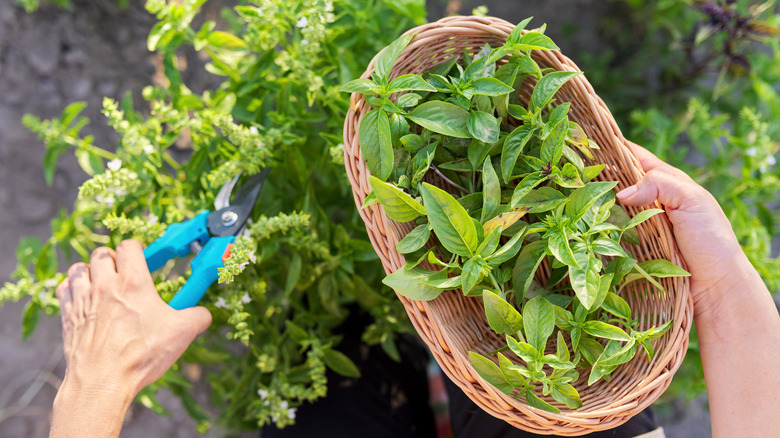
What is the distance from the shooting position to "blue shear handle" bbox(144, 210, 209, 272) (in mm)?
749

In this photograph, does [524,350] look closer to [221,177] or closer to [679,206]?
[679,206]

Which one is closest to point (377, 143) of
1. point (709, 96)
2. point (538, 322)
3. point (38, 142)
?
point (538, 322)

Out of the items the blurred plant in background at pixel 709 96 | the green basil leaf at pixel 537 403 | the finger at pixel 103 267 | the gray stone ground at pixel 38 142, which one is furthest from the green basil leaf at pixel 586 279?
the gray stone ground at pixel 38 142

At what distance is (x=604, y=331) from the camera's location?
64 cm

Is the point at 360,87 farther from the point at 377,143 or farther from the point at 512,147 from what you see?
the point at 512,147

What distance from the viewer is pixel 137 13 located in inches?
57.1

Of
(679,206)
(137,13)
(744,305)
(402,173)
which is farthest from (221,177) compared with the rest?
(137,13)

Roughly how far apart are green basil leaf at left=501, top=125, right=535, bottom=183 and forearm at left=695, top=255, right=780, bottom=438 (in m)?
0.34

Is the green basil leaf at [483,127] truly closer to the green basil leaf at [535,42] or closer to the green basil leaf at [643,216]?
the green basil leaf at [535,42]

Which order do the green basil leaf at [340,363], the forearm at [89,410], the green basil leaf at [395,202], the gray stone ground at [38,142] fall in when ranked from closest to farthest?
the green basil leaf at [395,202] → the forearm at [89,410] → the green basil leaf at [340,363] → the gray stone ground at [38,142]

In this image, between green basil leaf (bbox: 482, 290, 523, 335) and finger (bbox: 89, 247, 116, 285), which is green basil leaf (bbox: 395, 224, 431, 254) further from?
finger (bbox: 89, 247, 116, 285)

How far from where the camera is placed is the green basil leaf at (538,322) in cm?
61

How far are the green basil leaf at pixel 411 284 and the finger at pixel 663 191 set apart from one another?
1.00 ft

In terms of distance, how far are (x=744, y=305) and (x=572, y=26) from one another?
108cm
